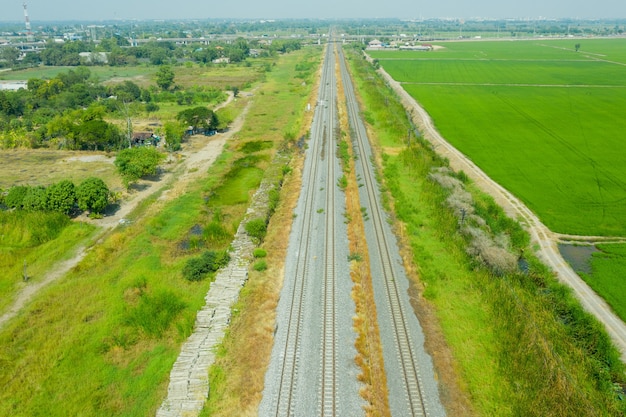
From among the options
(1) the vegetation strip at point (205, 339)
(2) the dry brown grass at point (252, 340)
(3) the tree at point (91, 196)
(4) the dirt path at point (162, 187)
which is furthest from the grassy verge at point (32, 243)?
(2) the dry brown grass at point (252, 340)

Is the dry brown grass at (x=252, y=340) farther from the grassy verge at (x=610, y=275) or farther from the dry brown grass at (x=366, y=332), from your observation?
the grassy verge at (x=610, y=275)

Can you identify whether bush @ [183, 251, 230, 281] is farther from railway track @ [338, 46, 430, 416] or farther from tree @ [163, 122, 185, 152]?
tree @ [163, 122, 185, 152]

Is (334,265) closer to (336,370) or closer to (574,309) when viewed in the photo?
(336,370)

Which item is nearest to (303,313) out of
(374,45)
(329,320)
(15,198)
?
(329,320)

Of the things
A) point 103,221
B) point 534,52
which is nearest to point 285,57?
point 534,52

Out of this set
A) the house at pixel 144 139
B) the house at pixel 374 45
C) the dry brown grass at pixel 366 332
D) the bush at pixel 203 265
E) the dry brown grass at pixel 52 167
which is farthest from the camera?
the house at pixel 374 45
